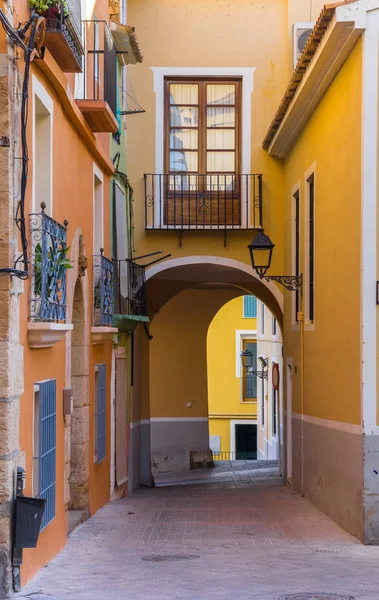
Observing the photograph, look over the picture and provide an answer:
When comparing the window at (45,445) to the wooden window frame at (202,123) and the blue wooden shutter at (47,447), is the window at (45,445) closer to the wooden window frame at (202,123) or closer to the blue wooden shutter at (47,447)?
the blue wooden shutter at (47,447)

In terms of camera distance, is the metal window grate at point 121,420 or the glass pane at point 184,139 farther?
the glass pane at point 184,139

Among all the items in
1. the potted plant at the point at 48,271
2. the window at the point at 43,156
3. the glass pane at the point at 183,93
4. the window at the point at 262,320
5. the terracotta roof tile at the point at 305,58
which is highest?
the glass pane at the point at 183,93

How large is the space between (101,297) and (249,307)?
26.2 metres

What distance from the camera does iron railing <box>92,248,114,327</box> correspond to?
44.0 ft

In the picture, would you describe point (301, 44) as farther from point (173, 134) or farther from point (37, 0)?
point (37, 0)

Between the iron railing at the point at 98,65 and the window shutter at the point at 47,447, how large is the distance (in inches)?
164

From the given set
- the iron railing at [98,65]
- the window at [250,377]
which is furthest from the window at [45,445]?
the window at [250,377]

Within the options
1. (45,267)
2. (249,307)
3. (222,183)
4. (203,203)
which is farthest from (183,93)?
(249,307)

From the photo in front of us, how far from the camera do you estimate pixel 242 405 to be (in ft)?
128

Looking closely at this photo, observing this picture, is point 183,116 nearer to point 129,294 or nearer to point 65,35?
point 129,294

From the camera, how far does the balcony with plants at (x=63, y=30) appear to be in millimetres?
8594

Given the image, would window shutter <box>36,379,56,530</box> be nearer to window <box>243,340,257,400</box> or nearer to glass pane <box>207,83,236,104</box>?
glass pane <box>207,83,236,104</box>

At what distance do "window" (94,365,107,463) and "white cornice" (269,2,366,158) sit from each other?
4.83m

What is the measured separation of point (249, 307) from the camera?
129ft
